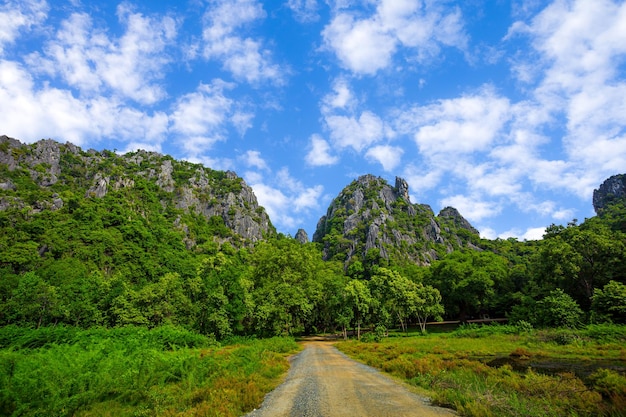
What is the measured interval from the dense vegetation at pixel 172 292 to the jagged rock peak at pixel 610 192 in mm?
21275

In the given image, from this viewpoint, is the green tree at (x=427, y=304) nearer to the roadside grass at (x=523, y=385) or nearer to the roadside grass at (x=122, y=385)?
the roadside grass at (x=523, y=385)

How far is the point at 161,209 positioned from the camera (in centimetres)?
13562

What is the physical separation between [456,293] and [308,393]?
62.2 meters

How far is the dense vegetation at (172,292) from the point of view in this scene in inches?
498

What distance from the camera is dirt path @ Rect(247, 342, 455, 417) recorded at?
9.70 metres

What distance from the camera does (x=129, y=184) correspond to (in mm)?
136750

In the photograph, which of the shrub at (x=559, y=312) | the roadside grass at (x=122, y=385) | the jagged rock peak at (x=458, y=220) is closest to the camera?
the roadside grass at (x=122, y=385)

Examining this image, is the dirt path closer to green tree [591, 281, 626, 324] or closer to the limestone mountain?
green tree [591, 281, 626, 324]

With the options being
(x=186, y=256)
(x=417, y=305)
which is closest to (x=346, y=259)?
(x=186, y=256)

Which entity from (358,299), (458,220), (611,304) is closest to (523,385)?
(611,304)

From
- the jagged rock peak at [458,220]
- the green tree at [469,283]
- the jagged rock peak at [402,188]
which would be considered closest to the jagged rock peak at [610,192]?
the jagged rock peak at [458,220]

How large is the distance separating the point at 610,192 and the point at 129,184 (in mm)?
211889

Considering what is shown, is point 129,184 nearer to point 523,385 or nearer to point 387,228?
point 387,228

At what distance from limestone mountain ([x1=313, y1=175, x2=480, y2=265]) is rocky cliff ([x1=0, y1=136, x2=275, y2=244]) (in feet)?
133
